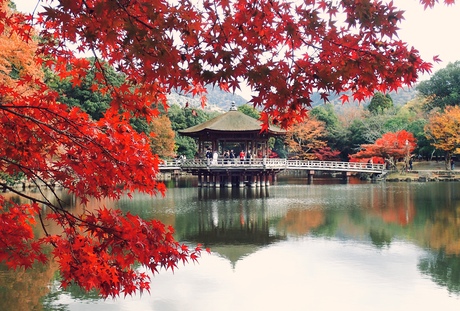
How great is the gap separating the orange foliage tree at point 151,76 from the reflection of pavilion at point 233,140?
67.5ft

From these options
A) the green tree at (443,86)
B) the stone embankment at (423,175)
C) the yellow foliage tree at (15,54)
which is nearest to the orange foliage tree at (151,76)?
the yellow foliage tree at (15,54)

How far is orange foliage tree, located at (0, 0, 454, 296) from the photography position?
2.85 m

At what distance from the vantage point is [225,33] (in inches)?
132

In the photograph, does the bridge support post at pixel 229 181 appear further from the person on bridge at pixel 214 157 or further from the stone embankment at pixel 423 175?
the stone embankment at pixel 423 175

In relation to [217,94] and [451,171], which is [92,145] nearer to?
[451,171]

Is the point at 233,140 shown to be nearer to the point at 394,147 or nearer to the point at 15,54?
the point at 394,147

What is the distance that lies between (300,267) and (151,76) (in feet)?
19.9

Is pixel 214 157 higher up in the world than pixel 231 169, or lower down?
higher up

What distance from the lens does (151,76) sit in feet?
9.46

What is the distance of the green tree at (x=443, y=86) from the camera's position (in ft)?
122

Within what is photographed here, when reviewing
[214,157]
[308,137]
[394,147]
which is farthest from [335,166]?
[214,157]

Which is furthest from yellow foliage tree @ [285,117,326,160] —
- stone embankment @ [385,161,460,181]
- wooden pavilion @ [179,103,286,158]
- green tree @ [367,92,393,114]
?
green tree @ [367,92,393,114]

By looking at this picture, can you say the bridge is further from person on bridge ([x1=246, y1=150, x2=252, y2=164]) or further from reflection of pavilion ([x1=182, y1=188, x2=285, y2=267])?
reflection of pavilion ([x1=182, y1=188, x2=285, y2=267])

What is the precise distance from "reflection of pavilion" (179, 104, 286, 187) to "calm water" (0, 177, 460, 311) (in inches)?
393
